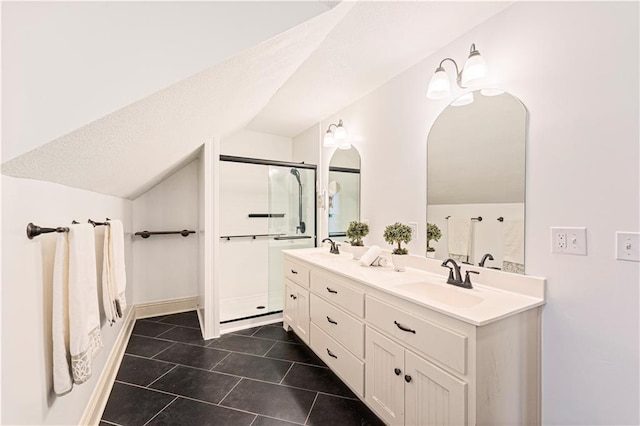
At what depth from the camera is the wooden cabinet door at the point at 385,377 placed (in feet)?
4.73

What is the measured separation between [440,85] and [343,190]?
4.79 feet

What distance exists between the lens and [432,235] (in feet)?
6.51

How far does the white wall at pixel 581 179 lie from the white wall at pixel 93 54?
1.44 m

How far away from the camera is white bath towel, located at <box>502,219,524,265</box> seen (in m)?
1.51

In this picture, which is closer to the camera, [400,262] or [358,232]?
[400,262]

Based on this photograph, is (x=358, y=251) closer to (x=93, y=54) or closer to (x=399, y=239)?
(x=399, y=239)

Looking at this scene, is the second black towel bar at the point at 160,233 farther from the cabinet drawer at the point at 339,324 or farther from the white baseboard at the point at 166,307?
the cabinet drawer at the point at 339,324

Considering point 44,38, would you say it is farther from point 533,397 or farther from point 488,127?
point 533,397

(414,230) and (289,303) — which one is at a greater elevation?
(414,230)

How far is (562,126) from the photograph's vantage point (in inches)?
53.2

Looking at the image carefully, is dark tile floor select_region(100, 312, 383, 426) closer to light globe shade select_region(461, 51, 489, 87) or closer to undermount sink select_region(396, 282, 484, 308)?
undermount sink select_region(396, 282, 484, 308)

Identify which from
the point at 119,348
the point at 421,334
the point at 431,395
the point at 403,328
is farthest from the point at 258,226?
the point at 431,395

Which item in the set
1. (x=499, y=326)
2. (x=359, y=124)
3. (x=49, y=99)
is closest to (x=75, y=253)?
(x=49, y=99)

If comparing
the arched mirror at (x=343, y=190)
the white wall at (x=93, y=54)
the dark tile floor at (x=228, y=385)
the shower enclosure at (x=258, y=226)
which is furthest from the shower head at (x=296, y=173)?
the white wall at (x=93, y=54)
